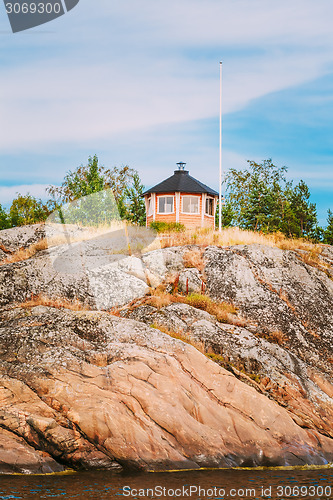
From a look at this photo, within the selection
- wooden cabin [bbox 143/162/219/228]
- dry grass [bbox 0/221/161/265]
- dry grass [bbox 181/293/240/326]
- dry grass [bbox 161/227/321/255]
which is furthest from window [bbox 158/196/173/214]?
dry grass [bbox 181/293/240/326]

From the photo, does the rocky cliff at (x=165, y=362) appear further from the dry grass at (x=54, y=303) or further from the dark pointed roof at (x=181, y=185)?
the dark pointed roof at (x=181, y=185)

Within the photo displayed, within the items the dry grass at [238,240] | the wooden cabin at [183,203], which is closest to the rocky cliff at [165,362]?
the dry grass at [238,240]

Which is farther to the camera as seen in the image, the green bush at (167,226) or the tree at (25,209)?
the tree at (25,209)

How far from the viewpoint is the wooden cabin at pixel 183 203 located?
3844 centimetres

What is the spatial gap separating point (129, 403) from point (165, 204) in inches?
990

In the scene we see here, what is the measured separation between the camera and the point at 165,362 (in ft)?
54.3

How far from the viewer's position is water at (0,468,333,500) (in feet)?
38.6

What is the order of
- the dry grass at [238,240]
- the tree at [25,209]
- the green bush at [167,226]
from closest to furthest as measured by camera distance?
the dry grass at [238,240] < the green bush at [167,226] < the tree at [25,209]

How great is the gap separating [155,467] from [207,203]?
2709 cm

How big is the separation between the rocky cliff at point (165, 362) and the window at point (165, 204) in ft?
47.8

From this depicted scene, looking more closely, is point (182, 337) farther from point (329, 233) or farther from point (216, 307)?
point (329, 233)

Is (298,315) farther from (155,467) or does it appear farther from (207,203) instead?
(207,203)

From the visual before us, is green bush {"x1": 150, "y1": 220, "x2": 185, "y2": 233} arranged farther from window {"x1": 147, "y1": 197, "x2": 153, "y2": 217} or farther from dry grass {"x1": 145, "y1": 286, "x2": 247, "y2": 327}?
dry grass {"x1": 145, "y1": 286, "x2": 247, "y2": 327}

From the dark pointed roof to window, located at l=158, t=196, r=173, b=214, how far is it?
523 mm
